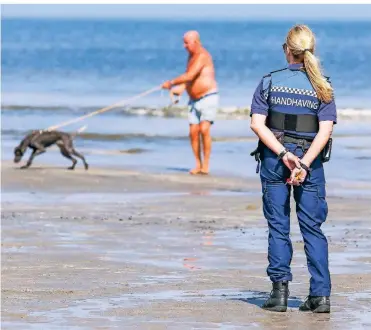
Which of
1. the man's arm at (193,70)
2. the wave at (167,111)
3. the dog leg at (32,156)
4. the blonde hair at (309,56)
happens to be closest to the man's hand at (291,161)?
the blonde hair at (309,56)

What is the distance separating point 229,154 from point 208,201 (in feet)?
19.3

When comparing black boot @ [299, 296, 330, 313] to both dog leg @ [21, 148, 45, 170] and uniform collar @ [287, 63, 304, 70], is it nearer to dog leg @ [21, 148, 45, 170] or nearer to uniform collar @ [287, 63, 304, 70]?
uniform collar @ [287, 63, 304, 70]

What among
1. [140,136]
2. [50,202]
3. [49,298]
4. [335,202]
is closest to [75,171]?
[50,202]

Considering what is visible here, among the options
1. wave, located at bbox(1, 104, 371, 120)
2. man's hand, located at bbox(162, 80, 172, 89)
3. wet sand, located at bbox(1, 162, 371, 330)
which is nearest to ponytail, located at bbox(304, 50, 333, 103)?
wet sand, located at bbox(1, 162, 371, 330)

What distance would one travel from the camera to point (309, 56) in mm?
7867

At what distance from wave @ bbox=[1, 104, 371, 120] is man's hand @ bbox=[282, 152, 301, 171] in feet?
65.3

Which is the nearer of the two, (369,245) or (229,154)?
(369,245)

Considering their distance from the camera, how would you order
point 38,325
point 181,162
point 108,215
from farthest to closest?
1. point 181,162
2. point 108,215
3. point 38,325

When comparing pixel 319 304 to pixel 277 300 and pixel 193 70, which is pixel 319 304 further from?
pixel 193 70

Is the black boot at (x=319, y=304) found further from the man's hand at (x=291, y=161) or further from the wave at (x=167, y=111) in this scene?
the wave at (x=167, y=111)

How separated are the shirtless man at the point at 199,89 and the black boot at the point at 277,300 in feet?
27.9

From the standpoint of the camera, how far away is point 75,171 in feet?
55.4

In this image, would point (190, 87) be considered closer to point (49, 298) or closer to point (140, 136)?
point (140, 136)

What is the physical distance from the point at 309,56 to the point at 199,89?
8.67 metres
